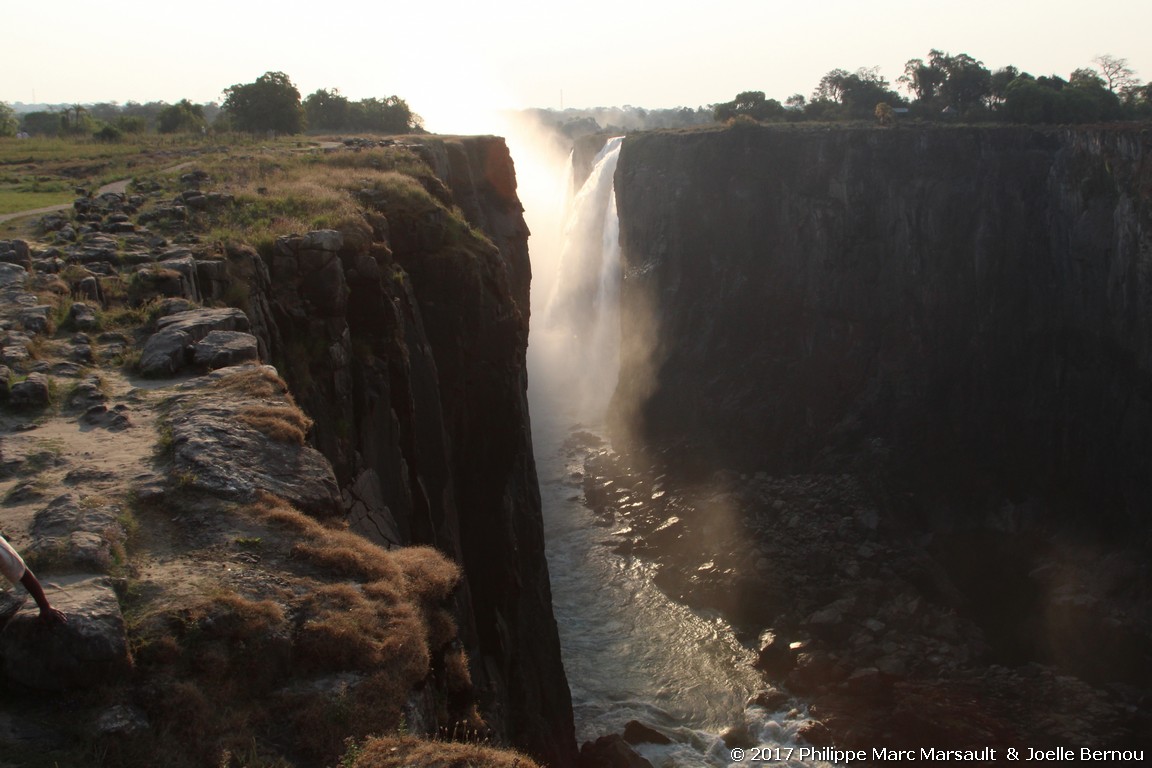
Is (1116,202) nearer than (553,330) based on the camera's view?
Yes

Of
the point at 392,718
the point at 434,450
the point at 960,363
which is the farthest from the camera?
the point at 960,363

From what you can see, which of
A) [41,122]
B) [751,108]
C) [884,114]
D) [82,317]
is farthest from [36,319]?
[41,122]

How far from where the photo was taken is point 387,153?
28406 mm

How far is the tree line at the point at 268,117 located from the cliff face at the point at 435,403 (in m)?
21.9

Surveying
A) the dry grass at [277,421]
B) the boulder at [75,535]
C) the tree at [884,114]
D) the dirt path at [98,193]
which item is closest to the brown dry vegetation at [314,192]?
the dirt path at [98,193]

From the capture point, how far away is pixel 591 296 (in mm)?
67438

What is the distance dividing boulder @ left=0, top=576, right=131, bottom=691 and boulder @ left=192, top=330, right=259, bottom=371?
18.9ft

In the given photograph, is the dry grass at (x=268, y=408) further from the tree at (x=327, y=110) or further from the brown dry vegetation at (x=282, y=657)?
the tree at (x=327, y=110)

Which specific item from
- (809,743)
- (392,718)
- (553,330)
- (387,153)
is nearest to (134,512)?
(392,718)

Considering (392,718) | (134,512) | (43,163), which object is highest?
(43,163)

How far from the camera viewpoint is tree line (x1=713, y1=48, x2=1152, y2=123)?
54625 millimetres

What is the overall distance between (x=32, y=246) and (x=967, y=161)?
4406cm

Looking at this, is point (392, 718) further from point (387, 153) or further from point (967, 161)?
point (967, 161)

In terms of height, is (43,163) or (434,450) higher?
(43,163)
